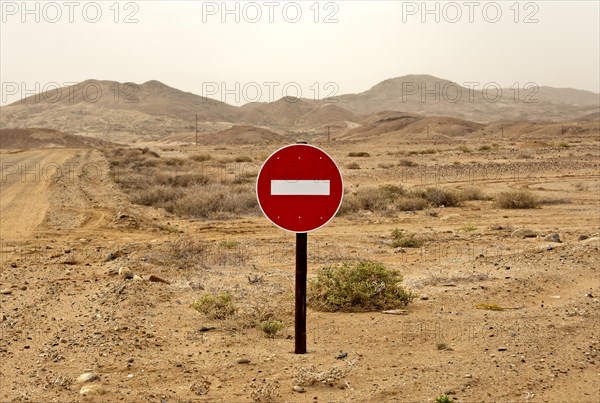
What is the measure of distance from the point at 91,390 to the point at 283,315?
2697mm

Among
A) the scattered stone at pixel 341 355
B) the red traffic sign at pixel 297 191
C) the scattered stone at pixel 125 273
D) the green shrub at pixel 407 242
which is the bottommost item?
the scattered stone at pixel 341 355

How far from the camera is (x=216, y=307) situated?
7.07m

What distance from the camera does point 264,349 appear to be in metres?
6.00

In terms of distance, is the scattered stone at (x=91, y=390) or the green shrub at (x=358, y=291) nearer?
the scattered stone at (x=91, y=390)

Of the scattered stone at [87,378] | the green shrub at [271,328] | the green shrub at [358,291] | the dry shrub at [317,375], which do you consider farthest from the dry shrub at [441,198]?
the scattered stone at [87,378]

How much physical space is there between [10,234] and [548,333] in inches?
425

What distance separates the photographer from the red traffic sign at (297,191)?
554 cm

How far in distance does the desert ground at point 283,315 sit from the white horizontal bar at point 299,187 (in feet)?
4.56

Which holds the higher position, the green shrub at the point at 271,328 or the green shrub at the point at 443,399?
the green shrub at the point at 271,328

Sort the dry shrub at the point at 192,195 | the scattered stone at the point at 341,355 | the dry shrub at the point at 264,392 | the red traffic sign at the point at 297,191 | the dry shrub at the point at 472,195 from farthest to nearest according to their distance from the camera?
the dry shrub at the point at 472,195 → the dry shrub at the point at 192,195 → the scattered stone at the point at 341,355 → the red traffic sign at the point at 297,191 → the dry shrub at the point at 264,392

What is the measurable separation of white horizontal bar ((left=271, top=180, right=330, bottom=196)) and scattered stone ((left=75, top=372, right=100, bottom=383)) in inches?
77.0

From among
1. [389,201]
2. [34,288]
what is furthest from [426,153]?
[34,288]

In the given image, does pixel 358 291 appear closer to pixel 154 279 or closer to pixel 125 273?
pixel 154 279

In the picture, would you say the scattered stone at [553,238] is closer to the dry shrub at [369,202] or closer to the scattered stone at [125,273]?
the dry shrub at [369,202]
